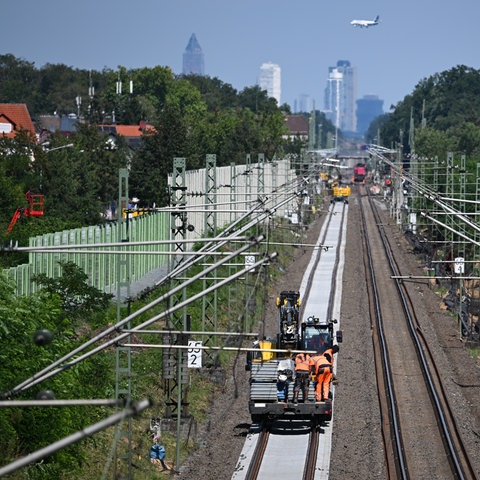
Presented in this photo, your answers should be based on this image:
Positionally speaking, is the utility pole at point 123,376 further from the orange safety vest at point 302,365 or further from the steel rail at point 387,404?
the steel rail at point 387,404

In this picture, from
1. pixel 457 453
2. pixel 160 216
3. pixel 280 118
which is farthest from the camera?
pixel 280 118

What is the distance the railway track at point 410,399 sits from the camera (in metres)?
29.0

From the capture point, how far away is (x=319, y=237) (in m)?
94.6

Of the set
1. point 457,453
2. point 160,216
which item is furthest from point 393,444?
point 160,216

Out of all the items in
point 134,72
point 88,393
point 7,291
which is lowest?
point 88,393

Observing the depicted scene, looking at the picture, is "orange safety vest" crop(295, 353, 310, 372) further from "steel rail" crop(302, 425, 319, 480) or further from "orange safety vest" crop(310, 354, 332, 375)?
→ "steel rail" crop(302, 425, 319, 480)

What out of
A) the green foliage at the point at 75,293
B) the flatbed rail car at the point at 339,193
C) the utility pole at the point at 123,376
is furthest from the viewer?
the flatbed rail car at the point at 339,193

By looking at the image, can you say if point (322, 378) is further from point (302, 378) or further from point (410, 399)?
point (410, 399)

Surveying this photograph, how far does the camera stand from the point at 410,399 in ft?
121

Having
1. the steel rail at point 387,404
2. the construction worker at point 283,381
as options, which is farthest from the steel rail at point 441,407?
the construction worker at point 283,381

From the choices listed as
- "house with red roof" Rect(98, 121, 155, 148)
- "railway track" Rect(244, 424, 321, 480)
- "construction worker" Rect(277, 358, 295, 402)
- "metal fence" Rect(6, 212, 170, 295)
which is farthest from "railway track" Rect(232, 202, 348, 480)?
"house with red roof" Rect(98, 121, 155, 148)

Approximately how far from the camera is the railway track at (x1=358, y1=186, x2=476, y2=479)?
2898cm

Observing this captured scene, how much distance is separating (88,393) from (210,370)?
11.3m

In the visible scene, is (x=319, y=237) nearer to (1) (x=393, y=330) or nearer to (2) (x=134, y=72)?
(1) (x=393, y=330)
